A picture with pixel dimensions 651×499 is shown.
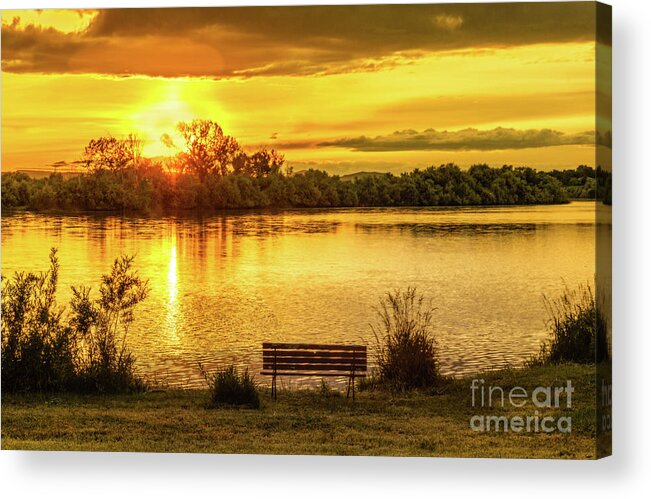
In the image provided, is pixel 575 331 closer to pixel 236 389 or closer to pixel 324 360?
pixel 324 360

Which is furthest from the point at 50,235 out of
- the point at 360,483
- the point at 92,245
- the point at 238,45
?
the point at 360,483

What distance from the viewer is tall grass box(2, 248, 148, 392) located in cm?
1587

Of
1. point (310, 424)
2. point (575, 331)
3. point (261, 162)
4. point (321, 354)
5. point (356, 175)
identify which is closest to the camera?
point (575, 331)

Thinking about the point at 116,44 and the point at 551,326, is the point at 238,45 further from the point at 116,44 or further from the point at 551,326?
the point at 551,326

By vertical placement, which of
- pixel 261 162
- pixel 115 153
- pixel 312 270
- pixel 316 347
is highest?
pixel 115 153

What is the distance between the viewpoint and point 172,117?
1589 centimetres

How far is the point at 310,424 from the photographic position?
15.2 metres

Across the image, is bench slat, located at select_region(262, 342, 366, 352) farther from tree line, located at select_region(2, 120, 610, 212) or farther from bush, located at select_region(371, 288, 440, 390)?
tree line, located at select_region(2, 120, 610, 212)

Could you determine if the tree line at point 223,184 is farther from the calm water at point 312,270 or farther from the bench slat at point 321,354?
the bench slat at point 321,354

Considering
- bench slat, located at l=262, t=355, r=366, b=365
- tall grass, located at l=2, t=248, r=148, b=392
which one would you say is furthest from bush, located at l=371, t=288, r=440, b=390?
tall grass, located at l=2, t=248, r=148, b=392

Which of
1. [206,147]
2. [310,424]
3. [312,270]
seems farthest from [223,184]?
[310,424]

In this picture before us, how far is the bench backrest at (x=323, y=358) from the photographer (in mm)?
15383

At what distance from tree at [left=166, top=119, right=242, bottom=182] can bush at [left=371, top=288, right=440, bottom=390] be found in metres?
2.30

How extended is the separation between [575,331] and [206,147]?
14.4 ft
